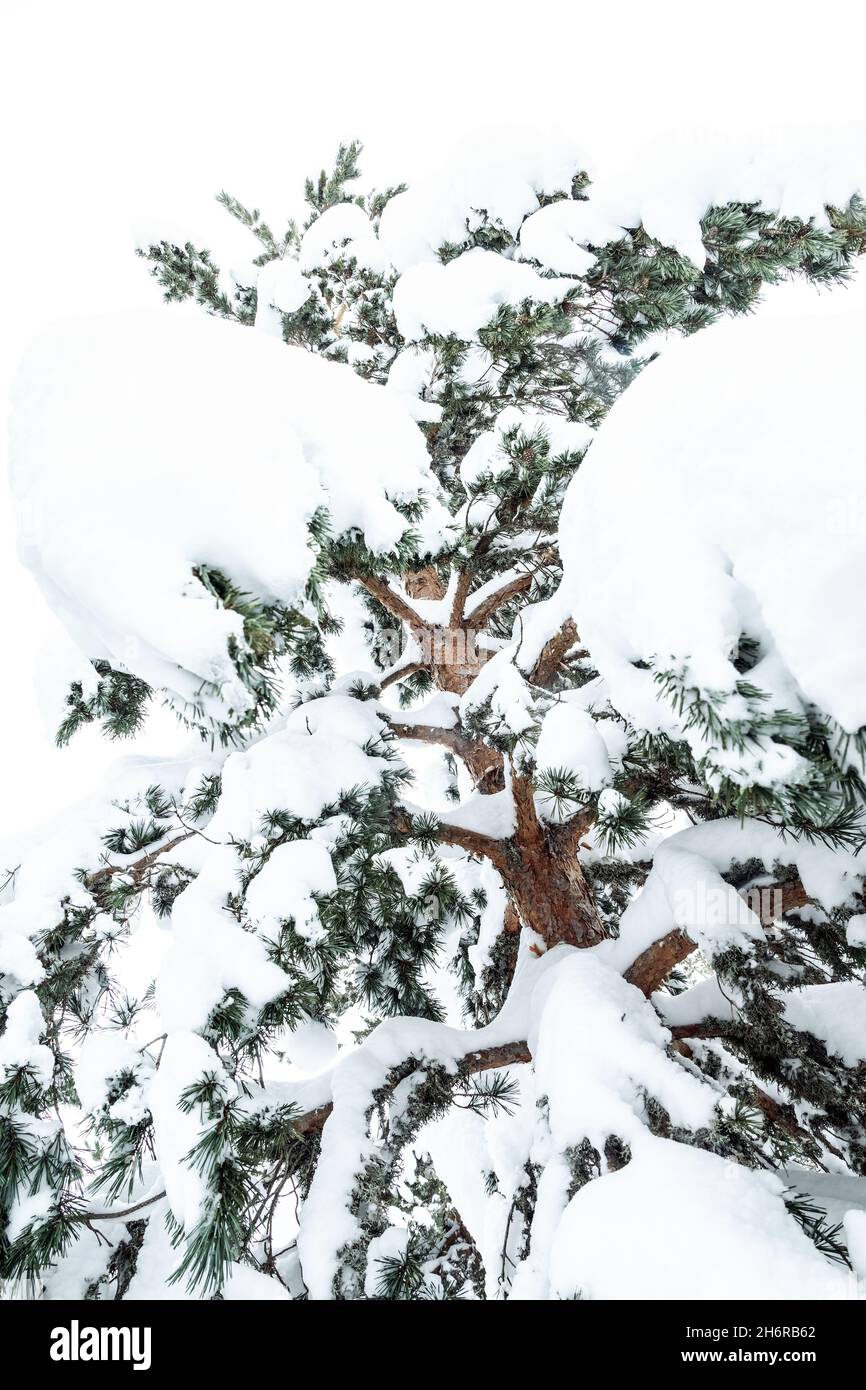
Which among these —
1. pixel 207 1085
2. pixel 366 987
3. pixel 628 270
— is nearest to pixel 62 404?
pixel 207 1085

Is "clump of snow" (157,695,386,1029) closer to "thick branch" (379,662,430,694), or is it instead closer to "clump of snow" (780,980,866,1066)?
"thick branch" (379,662,430,694)

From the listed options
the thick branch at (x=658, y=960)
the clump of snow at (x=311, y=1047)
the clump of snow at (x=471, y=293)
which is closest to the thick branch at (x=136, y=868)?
the clump of snow at (x=311, y=1047)

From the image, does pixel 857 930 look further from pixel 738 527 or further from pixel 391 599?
pixel 391 599

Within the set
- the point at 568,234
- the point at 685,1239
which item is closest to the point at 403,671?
the point at 568,234

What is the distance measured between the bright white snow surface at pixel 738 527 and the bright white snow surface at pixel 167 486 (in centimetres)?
67

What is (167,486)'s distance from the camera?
133 cm

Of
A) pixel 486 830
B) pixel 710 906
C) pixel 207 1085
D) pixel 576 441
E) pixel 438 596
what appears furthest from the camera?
pixel 438 596

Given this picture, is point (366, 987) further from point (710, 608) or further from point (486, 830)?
point (710, 608)

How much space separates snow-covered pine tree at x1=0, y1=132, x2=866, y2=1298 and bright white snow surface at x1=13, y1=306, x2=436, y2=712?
0.01 metres

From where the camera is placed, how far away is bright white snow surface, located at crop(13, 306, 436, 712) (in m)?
1.23

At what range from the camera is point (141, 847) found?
2.83m

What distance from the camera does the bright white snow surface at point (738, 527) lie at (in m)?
1.06

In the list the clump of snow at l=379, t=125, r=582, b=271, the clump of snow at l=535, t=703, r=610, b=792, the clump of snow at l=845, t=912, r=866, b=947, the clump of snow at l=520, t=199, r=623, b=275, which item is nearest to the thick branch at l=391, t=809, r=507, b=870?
the clump of snow at l=535, t=703, r=610, b=792

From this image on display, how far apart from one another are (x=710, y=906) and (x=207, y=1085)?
156 cm
